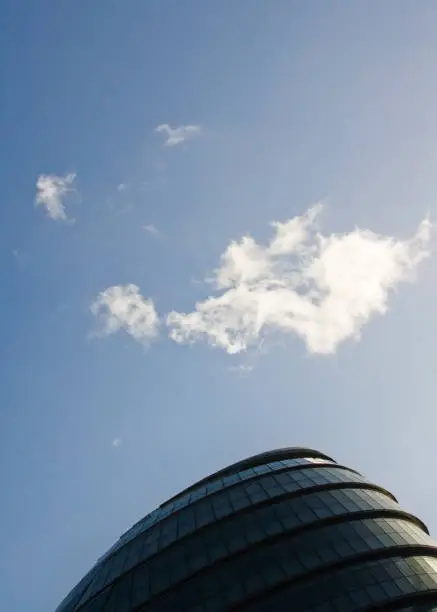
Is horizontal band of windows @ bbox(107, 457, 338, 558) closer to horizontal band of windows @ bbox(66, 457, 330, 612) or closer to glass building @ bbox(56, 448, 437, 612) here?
horizontal band of windows @ bbox(66, 457, 330, 612)

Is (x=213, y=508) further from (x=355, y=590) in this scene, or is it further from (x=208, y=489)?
(x=355, y=590)

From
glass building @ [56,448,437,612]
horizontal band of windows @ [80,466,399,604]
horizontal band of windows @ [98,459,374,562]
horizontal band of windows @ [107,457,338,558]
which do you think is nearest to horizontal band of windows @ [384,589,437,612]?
glass building @ [56,448,437,612]

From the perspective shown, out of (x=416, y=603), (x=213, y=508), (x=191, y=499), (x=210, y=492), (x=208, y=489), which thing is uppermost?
(x=208, y=489)

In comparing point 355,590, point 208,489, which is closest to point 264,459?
point 208,489

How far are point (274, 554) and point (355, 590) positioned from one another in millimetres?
6399

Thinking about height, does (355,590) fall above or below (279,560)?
below

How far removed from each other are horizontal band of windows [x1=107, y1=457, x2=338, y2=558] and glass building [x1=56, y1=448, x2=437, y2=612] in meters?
0.26

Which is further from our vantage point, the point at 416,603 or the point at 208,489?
the point at 208,489

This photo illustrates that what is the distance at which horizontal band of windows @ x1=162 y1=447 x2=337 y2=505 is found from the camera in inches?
2282

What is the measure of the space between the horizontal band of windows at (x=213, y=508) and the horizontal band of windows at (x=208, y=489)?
3.86ft

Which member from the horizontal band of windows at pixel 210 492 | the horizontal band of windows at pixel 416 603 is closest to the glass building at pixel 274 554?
the horizontal band of windows at pixel 416 603

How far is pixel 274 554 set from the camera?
131 feet

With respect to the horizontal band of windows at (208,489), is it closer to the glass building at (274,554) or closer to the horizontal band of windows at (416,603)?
the glass building at (274,554)

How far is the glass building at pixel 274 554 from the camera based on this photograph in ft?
120
